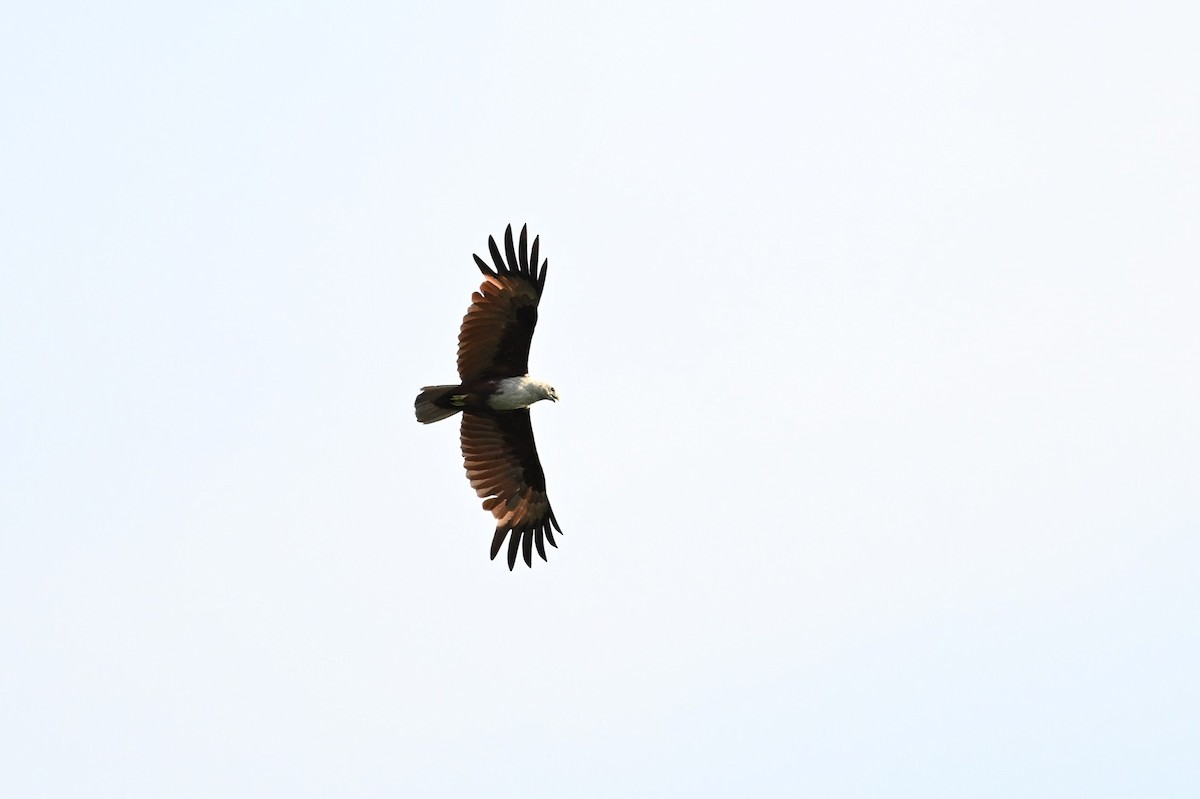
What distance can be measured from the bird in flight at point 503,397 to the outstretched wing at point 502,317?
0.04 ft

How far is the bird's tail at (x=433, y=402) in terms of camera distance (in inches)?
995

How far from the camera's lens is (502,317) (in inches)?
995

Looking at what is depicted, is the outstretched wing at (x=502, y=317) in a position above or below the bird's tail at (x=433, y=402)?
above

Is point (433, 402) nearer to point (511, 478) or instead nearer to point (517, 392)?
point (517, 392)

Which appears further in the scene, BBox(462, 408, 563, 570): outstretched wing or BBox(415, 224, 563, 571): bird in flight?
BBox(462, 408, 563, 570): outstretched wing

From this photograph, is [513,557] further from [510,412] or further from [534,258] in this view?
[534,258]

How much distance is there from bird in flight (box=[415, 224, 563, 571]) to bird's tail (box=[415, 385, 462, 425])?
0.04 feet

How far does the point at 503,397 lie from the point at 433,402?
0.97 meters

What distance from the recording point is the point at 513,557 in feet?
87.9

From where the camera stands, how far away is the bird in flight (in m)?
25.1

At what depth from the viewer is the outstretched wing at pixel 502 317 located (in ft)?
82.2

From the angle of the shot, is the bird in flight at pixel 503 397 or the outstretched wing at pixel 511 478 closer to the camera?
the bird in flight at pixel 503 397

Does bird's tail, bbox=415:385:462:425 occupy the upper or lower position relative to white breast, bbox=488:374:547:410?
lower

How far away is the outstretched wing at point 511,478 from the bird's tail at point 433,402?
0.91m
